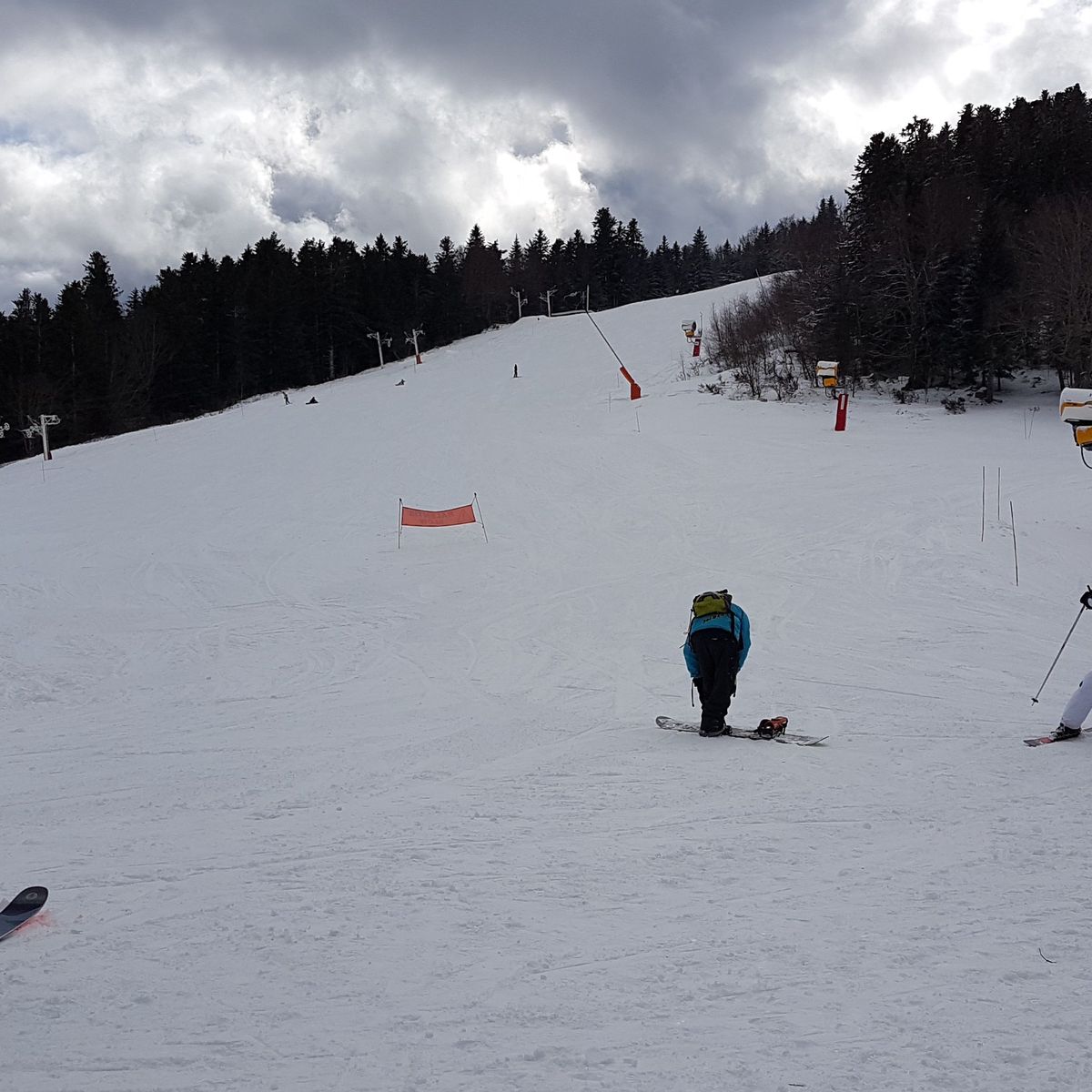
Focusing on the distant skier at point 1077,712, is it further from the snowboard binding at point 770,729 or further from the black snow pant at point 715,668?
the black snow pant at point 715,668

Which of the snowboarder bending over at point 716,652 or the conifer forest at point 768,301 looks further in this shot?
the conifer forest at point 768,301

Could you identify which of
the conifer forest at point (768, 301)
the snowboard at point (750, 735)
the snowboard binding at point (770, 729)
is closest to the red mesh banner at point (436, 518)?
the snowboard at point (750, 735)

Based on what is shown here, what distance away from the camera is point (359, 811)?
5387 millimetres

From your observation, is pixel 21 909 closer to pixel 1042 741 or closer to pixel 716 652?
pixel 716 652

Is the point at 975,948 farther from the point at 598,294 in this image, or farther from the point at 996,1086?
the point at 598,294

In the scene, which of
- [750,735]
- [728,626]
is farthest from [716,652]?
[750,735]

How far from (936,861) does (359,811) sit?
3.51 metres

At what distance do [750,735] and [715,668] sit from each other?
25.0 inches

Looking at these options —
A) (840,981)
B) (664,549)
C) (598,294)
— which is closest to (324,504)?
(664,549)

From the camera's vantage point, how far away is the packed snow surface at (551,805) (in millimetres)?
3029

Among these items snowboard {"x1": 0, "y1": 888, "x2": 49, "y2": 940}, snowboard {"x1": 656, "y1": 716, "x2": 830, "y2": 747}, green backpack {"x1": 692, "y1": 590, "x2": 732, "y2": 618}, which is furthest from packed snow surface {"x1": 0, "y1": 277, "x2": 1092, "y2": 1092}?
green backpack {"x1": 692, "y1": 590, "x2": 732, "y2": 618}

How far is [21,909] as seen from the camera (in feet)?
13.0

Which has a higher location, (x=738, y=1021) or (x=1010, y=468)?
(x=1010, y=468)

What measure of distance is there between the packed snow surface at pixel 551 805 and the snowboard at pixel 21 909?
0.26 feet
